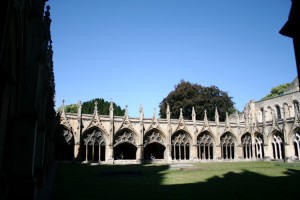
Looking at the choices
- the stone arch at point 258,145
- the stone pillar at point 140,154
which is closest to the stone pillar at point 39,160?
the stone pillar at point 140,154

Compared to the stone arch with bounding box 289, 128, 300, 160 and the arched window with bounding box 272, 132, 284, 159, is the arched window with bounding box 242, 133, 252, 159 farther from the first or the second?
the stone arch with bounding box 289, 128, 300, 160

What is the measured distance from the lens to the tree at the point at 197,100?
44.8 metres

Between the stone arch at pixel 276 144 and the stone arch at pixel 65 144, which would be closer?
the stone arch at pixel 65 144

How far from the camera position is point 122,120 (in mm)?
30297

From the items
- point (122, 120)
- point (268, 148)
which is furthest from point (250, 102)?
point (122, 120)

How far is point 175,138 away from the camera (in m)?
33.2

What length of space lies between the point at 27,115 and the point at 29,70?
1498 mm

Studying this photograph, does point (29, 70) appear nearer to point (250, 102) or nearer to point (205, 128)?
point (205, 128)

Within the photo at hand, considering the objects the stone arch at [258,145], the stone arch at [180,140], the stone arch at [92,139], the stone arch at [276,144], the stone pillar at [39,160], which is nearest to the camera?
the stone pillar at [39,160]

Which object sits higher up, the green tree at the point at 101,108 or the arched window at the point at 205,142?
the green tree at the point at 101,108

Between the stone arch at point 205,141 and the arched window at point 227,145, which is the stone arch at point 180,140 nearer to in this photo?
the stone arch at point 205,141

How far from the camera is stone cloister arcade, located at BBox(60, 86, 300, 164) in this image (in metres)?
A: 28.4

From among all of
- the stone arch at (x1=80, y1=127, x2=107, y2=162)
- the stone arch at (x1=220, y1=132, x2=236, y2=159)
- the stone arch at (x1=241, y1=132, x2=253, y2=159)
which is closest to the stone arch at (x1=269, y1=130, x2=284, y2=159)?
the stone arch at (x1=241, y1=132, x2=253, y2=159)

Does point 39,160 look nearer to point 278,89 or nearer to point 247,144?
point 247,144
